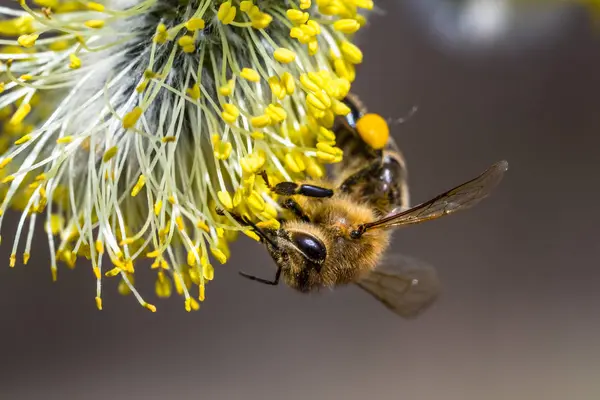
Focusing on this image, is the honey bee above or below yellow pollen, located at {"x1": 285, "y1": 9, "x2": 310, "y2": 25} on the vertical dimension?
below

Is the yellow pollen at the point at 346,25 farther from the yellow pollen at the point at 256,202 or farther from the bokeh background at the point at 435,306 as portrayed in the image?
the bokeh background at the point at 435,306

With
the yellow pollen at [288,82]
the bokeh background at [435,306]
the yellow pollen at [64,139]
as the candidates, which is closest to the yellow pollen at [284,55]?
the yellow pollen at [288,82]

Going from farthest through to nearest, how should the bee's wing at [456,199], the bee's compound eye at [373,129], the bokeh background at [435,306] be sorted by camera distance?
1. the bokeh background at [435,306]
2. the bee's compound eye at [373,129]
3. the bee's wing at [456,199]

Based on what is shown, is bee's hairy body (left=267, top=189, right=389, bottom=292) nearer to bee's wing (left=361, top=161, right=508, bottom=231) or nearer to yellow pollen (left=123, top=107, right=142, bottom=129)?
bee's wing (left=361, top=161, right=508, bottom=231)

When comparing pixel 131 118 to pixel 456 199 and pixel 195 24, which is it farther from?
pixel 456 199

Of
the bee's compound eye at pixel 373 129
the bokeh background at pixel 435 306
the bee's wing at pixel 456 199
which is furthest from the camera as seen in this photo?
the bokeh background at pixel 435 306

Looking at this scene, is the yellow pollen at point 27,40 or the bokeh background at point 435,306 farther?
the bokeh background at point 435,306

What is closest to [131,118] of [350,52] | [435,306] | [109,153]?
[109,153]

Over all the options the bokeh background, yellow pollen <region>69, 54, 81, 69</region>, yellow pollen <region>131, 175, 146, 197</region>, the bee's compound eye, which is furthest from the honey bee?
the bokeh background
